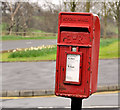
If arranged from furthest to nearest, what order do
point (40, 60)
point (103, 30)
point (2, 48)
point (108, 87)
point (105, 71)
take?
point (103, 30) → point (2, 48) → point (40, 60) → point (105, 71) → point (108, 87)

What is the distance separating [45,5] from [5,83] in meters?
12.9

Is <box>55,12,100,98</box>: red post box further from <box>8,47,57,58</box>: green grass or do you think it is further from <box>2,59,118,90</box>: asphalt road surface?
<box>8,47,57,58</box>: green grass

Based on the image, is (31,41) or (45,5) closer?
(31,41)

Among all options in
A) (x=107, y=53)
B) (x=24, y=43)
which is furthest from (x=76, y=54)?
(x=107, y=53)

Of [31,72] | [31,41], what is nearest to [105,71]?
[31,72]

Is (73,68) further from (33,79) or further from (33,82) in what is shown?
(33,79)

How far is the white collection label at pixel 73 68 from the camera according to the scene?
4566 mm

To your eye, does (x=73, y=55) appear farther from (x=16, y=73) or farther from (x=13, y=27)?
(x=13, y=27)

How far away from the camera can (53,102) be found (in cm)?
772

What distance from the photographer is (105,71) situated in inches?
505

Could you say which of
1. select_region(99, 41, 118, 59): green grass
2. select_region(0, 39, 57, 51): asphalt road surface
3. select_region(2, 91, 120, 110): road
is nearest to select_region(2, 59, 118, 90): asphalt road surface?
select_region(2, 91, 120, 110): road

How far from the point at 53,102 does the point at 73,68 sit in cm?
327

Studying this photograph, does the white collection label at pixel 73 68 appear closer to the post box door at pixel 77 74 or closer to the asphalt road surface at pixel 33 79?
the post box door at pixel 77 74

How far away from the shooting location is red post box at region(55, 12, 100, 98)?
4562 mm
